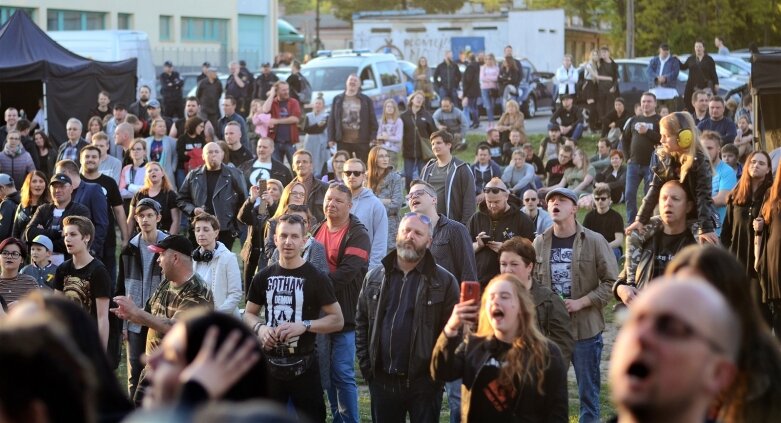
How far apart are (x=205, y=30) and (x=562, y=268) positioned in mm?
52349

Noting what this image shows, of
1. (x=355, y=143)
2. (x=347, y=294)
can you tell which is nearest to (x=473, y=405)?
(x=347, y=294)

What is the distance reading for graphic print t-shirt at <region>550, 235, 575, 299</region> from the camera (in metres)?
A: 8.96

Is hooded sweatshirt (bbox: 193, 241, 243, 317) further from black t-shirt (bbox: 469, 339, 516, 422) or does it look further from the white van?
the white van

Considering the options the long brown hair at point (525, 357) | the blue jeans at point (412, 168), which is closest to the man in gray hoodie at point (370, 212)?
the long brown hair at point (525, 357)

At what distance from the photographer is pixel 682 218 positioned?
8.12m

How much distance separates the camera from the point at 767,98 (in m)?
15.3

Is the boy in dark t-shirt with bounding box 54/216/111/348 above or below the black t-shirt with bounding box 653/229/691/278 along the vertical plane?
below

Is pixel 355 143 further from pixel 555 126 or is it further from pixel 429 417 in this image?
pixel 429 417

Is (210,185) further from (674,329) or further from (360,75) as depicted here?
(360,75)

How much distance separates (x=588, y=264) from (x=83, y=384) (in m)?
6.85

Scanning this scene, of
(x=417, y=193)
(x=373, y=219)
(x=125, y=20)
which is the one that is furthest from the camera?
(x=125, y=20)

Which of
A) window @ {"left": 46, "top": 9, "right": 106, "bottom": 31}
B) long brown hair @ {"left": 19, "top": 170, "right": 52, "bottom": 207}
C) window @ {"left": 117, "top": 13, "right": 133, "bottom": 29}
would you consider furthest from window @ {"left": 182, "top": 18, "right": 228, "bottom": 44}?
long brown hair @ {"left": 19, "top": 170, "right": 52, "bottom": 207}

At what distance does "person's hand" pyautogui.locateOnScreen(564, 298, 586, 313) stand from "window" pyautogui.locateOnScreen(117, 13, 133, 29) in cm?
4892

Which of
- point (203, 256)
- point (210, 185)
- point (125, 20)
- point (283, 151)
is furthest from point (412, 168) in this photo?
point (125, 20)
